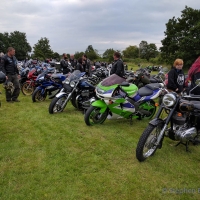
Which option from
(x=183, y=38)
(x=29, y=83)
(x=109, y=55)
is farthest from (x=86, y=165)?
(x=109, y=55)

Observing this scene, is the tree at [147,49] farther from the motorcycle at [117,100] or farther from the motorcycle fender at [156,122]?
the motorcycle fender at [156,122]

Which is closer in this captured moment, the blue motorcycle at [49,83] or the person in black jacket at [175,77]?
the person in black jacket at [175,77]

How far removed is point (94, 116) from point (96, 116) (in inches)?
2.4

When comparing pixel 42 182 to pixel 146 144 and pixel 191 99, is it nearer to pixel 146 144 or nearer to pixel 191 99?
pixel 146 144

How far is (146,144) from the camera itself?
3.09 m

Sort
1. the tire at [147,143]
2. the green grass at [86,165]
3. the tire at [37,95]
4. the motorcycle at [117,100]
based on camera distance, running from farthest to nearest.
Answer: the tire at [37,95], the motorcycle at [117,100], the tire at [147,143], the green grass at [86,165]

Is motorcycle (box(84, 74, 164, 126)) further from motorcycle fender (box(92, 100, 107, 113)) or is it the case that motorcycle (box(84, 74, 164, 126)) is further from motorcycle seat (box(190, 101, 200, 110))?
motorcycle seat (box(190, 101, 200, 110))

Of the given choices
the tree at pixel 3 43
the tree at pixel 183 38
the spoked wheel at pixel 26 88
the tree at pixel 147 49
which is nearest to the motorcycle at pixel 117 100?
the spoked wheel at pixel 26 88

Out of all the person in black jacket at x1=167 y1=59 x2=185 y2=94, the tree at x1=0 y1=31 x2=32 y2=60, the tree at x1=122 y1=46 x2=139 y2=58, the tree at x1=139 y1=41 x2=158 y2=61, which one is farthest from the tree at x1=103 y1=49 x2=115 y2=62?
the person in black jacket at x1=167 y1=59 x2=185 y2=94

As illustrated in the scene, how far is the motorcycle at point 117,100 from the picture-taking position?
425 cm

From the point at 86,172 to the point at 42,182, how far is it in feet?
1.99

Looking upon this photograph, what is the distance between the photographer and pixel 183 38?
129ft

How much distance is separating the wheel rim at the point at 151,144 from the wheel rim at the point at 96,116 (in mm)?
1651

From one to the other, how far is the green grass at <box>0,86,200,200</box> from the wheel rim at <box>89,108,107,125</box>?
0.51 ft
